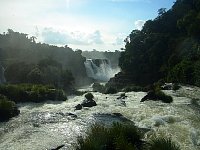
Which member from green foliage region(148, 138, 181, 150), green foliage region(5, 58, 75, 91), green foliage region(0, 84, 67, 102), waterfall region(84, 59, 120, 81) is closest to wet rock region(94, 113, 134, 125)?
green foliage region(148, 138, 181, 150)

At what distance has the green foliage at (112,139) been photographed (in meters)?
16.4

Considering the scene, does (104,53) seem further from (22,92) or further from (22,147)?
(22,147)

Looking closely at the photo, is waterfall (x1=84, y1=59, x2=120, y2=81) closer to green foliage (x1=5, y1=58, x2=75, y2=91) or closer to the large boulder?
green foliage (x1=5, y1=58, x2=75, y2=91)

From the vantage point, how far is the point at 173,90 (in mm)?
41125

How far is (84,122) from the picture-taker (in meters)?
26.2

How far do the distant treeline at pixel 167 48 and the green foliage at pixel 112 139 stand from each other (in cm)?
3298

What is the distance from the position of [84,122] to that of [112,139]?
8736 mm

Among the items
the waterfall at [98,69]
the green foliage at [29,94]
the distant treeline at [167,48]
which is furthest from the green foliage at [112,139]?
the waterfall at [98,69]

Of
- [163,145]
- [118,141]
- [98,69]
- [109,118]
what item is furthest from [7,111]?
[98,69]

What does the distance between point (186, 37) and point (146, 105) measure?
135 feet

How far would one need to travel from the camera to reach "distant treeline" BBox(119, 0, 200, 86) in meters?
58.0

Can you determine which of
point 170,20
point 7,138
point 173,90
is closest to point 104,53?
point 170,20

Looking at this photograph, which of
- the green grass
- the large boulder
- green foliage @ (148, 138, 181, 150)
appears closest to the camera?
green foliage @ (148, 138, 181, 150)

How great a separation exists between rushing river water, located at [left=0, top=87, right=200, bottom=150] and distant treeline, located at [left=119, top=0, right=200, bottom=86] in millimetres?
21304
